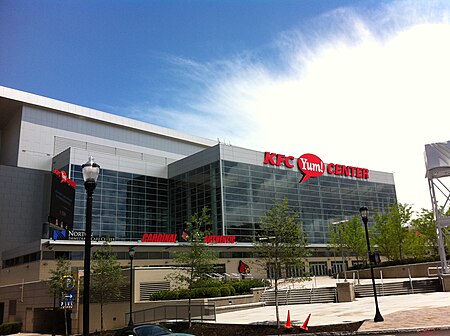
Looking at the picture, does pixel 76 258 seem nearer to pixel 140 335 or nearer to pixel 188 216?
pixel 188 216

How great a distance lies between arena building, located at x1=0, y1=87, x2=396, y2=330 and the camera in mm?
58562

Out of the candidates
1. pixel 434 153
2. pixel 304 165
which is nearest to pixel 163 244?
pixel 304 165

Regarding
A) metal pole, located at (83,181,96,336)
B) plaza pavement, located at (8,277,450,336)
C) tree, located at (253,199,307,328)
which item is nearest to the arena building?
plaza pavement, located at (8,277,450,336)

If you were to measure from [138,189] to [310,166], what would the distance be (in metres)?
29.7

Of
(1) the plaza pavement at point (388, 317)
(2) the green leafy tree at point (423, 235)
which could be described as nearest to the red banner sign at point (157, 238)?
(1) the plaza pavement at point (388, 317)

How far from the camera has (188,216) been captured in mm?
67688

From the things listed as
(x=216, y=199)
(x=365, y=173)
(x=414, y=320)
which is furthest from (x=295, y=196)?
(x=414, y=320)

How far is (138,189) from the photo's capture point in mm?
70250

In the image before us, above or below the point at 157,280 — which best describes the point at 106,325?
below

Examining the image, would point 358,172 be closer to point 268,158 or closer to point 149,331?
point 268,158

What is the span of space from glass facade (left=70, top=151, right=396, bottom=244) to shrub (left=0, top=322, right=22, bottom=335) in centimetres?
2314

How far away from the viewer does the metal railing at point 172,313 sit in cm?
2788

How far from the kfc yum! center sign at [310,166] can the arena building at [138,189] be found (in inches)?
7.5

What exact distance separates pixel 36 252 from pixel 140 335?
1607 inches
